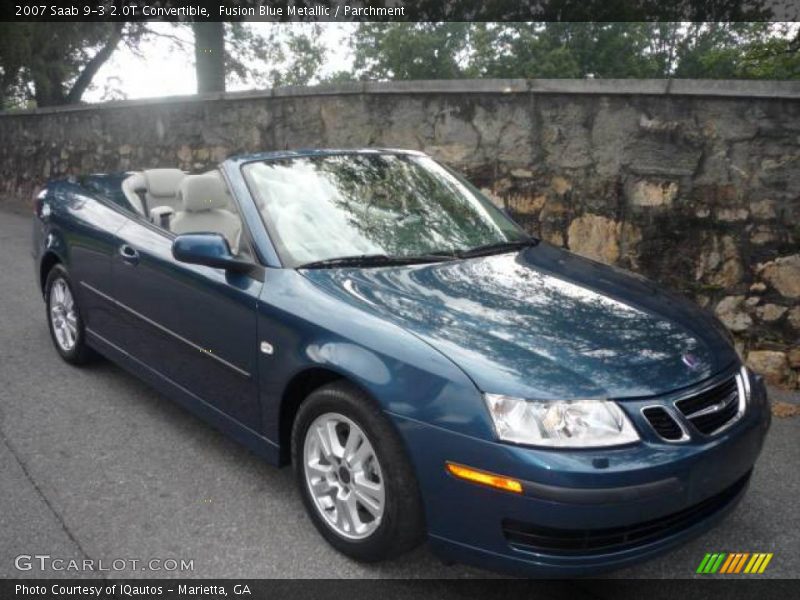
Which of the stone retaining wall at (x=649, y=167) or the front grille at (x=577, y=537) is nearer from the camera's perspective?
the front grille at (x=577, y=537)

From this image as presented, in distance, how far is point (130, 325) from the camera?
404cm

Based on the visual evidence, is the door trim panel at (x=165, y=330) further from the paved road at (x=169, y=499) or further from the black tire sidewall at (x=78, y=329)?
the paved road at (x=169, y=499)

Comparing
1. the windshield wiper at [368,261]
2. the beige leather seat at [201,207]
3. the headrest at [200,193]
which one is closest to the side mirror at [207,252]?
the windshield wiper at [368,261]

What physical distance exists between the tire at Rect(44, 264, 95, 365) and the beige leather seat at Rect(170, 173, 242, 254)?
1.11 m

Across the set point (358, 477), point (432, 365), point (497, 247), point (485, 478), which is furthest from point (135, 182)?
point (485, 478)

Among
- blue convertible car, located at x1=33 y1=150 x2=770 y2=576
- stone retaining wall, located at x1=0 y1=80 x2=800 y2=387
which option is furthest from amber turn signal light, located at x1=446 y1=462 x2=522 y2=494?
stone retaining wall, located at x1=0 y1=80 x2=800 y2=387

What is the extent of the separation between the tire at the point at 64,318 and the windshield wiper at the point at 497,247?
8.63 feet

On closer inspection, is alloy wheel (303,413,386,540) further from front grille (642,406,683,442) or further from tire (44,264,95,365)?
tire (44,264,95,365)

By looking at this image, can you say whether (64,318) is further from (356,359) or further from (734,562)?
(734,562)

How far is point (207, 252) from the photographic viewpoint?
3.17 m

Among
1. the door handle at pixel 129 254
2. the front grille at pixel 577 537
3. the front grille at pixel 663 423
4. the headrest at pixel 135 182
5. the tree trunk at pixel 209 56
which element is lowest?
the front grille at pixel 577 537

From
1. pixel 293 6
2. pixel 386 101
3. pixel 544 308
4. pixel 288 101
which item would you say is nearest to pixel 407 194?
pixel 544 308

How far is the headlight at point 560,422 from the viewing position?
2291mm

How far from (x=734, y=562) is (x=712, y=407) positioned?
0.70 m
